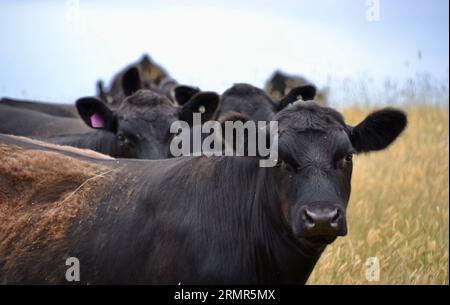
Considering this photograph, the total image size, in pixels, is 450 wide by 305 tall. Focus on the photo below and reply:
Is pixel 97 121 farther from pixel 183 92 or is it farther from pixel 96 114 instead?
pixel 183 92

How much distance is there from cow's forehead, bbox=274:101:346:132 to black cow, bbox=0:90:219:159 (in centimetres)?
348

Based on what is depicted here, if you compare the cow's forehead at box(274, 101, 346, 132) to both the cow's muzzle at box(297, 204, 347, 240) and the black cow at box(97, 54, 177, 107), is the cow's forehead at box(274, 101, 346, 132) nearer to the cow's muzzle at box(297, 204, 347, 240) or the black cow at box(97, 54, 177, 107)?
the cow's muzzle at box(297, 204, 347, 240)

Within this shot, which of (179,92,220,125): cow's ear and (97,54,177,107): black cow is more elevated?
(97,54,177,107): black cow

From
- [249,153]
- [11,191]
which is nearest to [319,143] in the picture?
[249,153]

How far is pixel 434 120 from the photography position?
57.5 feet

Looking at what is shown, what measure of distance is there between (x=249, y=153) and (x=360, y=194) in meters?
6.59

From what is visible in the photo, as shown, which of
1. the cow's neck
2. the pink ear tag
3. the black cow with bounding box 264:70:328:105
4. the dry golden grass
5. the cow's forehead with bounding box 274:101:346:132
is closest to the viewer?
the cow's forehead with bounding box 274:101:346:132

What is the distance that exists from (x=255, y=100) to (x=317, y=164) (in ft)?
16.3

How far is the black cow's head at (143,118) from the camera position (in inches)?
375

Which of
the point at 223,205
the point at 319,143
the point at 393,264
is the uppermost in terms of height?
the point at 319,143

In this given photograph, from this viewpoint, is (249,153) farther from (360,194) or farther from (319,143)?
(360,194)

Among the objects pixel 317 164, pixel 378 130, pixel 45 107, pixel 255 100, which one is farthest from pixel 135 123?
pixel 45 107

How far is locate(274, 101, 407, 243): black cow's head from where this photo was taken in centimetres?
530

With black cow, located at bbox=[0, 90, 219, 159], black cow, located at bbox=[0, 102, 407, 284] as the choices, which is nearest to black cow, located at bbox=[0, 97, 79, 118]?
black cow, located at bbox=[0, 90, 219, 159]
